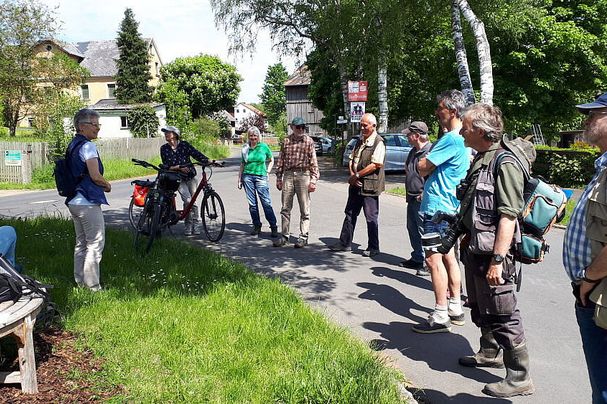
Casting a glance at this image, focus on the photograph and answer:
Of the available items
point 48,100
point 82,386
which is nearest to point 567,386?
point 82,386

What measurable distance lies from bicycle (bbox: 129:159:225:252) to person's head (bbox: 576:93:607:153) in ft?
19.1

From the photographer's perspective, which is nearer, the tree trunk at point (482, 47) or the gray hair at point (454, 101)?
the gray hair at point (454, 101)

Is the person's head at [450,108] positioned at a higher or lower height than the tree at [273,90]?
lower

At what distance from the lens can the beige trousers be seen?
5.28 m

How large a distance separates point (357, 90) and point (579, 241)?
14.0 m

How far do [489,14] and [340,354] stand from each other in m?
17.7

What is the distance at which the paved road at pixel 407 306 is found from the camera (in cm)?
390

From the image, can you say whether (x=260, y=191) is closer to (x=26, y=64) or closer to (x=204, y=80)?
(x=26, y=64)

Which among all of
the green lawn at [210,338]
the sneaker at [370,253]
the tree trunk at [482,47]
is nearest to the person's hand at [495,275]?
the green lawn at [210,338]

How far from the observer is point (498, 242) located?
11.3 feet

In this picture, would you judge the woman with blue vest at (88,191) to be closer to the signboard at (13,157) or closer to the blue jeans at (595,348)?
the blue jeans at (595,348)

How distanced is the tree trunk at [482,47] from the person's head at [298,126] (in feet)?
26.0

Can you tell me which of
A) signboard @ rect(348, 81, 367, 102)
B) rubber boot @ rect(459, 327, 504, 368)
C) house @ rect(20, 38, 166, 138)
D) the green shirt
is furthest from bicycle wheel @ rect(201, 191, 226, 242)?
house @ rect(20, 38, 166, 138)

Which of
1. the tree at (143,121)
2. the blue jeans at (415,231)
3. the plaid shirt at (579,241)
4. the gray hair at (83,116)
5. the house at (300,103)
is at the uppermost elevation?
the house at (300,103)
